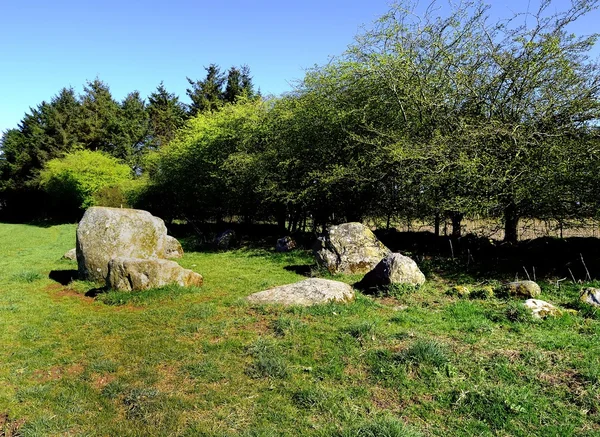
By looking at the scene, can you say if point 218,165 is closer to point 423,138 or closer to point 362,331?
point 423,138

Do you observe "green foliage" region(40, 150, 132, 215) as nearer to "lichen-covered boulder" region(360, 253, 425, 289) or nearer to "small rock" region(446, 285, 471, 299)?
"lichen-covered boulder" region(360, 253, 425, 289)

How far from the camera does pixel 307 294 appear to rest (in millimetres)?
7898

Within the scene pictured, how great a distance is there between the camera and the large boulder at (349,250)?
11.3 metres

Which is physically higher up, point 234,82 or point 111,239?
point 234,82

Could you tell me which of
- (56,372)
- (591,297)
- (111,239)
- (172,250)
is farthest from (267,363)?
(172,250)

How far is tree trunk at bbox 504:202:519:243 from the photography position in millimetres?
10998

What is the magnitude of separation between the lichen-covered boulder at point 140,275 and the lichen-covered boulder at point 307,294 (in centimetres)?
242

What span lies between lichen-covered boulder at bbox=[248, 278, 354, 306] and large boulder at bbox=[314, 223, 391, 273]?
9.64 ft

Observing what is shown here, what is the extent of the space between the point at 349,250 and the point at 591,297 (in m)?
5.86

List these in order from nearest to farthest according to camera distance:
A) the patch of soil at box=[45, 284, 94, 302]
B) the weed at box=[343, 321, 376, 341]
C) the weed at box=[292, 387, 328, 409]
→ 1. the weed at box=[292, 387, 328, 409]
2. the weed at box=[343, 321, 376, 341]
3. the patch of soil at box=[45, 284, 94, 302]

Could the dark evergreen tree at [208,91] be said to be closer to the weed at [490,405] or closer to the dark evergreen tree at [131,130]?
the dark evergreen tree at [131,130]

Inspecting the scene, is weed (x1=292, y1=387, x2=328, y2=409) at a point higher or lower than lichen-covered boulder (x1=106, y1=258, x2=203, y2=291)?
lower

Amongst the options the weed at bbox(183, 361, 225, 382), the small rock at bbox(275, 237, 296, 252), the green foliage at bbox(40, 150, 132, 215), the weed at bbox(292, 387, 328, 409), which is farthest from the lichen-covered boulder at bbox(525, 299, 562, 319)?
the green foliage at bbox(40, 150, 132, 215)

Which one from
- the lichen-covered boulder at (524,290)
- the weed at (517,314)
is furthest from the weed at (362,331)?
the lichen-covered boulder at (524,290)
